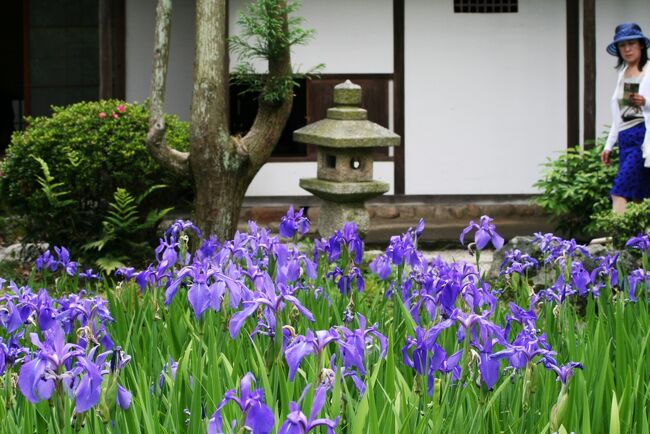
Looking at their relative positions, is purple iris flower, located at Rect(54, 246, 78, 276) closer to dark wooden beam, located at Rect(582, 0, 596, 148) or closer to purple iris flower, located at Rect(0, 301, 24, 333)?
purple iris flower, located at Rect(0, 301, 24, 333)

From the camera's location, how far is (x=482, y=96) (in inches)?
452

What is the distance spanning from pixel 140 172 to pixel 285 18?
183 cm

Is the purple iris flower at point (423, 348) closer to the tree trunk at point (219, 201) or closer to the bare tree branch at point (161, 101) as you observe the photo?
the bare tree branch at point (161, 101)

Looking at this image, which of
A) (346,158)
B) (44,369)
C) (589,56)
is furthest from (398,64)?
(44,369)

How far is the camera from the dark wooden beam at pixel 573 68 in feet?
37.3

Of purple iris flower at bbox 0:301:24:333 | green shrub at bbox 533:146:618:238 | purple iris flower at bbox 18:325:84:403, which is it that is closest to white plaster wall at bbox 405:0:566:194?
green shrub at bbox 533:146:618:238

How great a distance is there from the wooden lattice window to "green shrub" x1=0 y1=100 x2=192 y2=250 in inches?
137

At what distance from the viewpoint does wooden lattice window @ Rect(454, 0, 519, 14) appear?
11273mm

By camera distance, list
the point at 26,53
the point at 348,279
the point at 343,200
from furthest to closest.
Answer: the point at 26,53 → the point at 343,200 → the point at 348,279

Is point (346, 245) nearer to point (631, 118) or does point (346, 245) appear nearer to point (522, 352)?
point (522, 352)

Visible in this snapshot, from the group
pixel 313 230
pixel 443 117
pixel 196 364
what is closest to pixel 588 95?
pixel 443 117

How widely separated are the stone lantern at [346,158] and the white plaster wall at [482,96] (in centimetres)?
311

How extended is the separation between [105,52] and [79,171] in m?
2.04

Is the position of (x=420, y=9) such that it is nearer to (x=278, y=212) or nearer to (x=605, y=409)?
(x=278, y=212)
